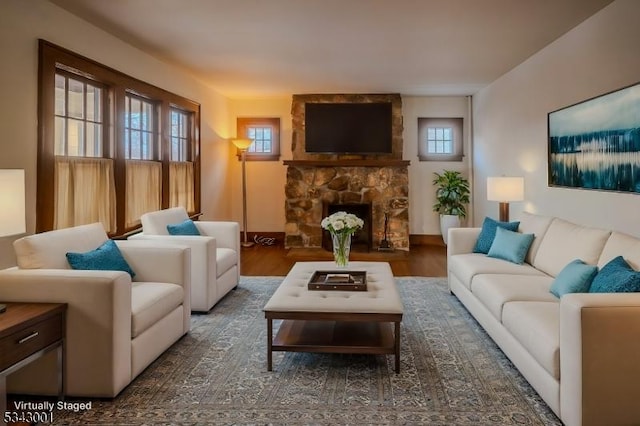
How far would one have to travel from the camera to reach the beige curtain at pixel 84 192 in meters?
3.84

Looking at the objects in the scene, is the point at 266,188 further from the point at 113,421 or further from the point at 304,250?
the point at 113,421

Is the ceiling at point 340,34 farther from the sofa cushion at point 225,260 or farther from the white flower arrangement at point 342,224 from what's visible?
the sofa cushion at point 225,260

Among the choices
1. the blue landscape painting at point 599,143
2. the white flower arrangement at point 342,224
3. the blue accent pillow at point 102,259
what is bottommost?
the blue accent pillow at point 102,259

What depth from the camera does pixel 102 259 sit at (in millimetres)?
3100

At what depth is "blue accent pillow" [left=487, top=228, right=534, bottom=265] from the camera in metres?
4.07

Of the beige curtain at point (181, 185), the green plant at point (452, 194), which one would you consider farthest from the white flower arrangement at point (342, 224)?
the green plant at point (452, 194)

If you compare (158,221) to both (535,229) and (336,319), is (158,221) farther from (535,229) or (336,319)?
(535,229)

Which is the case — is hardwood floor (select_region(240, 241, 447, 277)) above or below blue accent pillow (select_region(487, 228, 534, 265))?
below

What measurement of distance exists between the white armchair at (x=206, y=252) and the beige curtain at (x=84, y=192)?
0.39 m

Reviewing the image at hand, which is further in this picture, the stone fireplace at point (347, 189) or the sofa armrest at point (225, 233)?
the stone fireplace at point (347, 189)

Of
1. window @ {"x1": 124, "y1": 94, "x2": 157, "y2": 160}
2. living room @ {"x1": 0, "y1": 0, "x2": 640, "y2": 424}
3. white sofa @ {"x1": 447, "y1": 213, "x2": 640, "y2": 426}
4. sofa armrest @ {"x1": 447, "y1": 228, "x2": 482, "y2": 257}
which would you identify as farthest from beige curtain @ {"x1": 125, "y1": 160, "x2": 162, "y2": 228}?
white sofa @ {"x1": 447, "y1": 213, "x2": 640, "y2": 426}

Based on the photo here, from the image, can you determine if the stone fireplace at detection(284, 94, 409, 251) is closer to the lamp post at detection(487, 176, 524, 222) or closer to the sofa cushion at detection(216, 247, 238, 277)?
the lamp post at detection(487, 176, 524, 222)

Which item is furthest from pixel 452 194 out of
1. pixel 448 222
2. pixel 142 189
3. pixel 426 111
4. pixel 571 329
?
pixel 571 329

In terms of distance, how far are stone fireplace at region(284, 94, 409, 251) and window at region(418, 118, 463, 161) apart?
53 cm
